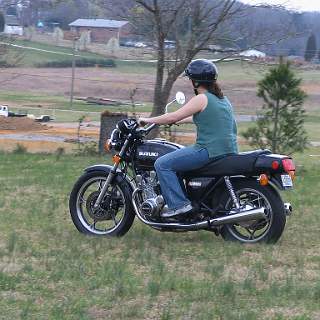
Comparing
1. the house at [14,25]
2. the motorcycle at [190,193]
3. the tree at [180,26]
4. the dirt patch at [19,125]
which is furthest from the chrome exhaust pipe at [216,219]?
the dirt patch at [19,125]

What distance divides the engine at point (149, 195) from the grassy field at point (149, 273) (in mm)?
277

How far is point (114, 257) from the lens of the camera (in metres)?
7.32

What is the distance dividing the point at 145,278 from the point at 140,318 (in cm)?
108

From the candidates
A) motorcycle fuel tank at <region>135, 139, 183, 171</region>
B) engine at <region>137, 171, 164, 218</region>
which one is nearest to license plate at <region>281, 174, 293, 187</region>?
motorcycle fuel tank at <region>135, 139, 183, 171</region>

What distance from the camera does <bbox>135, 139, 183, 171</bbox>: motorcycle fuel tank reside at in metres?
8.11

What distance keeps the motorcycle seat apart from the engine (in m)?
0.41

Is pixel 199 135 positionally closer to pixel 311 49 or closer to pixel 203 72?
pixel 203 72

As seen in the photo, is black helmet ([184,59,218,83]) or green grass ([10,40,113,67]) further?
green grass ([10,40,113,67])

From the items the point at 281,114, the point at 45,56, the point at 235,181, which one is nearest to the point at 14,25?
the point at 281,114

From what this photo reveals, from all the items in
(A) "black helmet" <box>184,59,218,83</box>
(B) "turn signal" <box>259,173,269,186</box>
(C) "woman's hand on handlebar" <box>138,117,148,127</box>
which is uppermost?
(A) "black helmet" <box>184,59,218,83</box>

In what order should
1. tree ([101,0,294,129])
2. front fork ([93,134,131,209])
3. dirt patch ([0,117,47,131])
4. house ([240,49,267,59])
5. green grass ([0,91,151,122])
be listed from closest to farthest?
front fork ([93,134,131,209]) → tree ([101,0,294,129]) → house ([240,49,267,59]) → dirt patch ([0,117,47,131]) → green grass ([0,91,151,122])

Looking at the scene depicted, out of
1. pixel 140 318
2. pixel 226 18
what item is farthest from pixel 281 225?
pixel 226 18

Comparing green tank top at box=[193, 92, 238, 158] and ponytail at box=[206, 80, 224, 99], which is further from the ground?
ponytail at box=[206, 80, 224, 99]

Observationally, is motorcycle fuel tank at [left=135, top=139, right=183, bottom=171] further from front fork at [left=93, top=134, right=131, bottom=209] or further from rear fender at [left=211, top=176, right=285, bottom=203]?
rear fender at [left=211, top=176, right=285, bottom=203]
